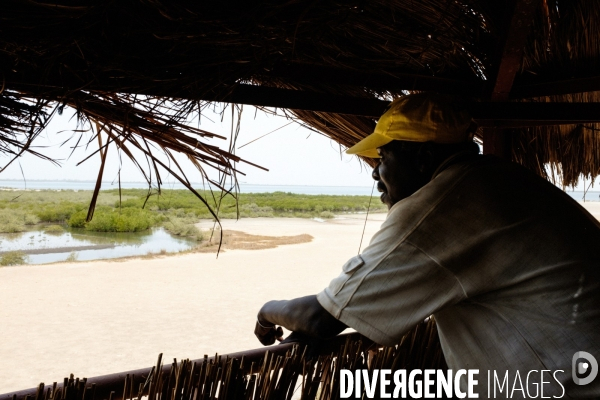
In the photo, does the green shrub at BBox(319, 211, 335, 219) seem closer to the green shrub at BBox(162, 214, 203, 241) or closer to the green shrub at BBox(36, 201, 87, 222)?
the green shrub at BBox(162, 214, 203, 241)

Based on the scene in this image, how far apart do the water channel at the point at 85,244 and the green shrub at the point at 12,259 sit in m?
0.24

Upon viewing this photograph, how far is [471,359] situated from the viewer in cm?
100

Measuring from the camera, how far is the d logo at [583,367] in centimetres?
86

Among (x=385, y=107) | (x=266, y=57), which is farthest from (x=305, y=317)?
(x=385, y=107)

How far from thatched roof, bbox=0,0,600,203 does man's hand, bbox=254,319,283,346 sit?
0.53 m

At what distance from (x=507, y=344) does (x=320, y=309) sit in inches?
15.5

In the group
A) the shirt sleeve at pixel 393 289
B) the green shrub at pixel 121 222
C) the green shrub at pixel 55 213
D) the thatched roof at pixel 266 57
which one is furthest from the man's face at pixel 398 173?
the green shrub at pixel 55 213

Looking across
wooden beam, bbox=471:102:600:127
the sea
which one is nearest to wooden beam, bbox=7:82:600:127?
wooden beam, bbox=471:102:600:127

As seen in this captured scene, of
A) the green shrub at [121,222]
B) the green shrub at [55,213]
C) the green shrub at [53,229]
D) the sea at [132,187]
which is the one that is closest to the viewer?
the sea at [132,187]

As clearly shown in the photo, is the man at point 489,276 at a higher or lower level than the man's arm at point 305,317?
higher

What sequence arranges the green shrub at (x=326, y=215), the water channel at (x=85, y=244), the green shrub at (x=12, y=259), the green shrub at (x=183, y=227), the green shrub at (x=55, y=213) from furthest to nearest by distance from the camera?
the green shrub at (x=326, y=215) → the green shrub at (x=55, y=213) → the green shrub at (x=183, y=227) → the water channel at (x=85, y=244) → the green shrub at (x=12, y=259)

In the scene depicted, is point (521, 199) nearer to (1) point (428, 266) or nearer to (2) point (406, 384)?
(1) point (428, 266)

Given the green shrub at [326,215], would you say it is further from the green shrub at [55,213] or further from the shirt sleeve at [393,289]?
the shirt sleeve at [393,289]

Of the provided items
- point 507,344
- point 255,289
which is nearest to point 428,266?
point 507,344
